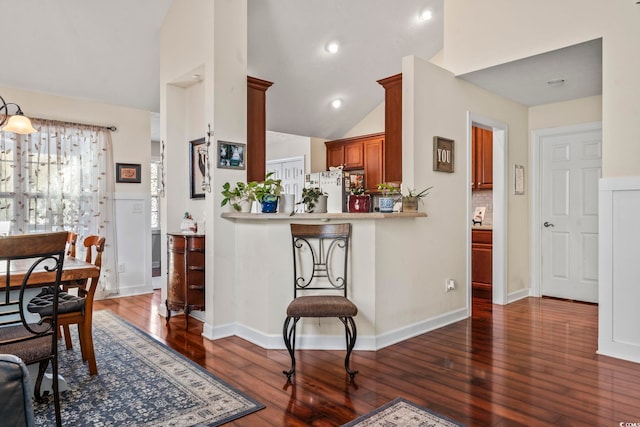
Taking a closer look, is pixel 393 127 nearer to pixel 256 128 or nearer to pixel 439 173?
pixel 439 173

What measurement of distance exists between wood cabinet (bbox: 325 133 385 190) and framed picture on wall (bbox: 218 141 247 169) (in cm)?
313

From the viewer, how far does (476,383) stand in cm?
A: 264

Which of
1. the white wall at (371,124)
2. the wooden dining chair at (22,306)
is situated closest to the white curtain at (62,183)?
the wooden dining chair at (22,306)

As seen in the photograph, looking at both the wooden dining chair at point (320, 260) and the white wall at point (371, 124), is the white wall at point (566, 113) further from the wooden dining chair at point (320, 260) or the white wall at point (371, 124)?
the wooden dining chair at point (320, 260)

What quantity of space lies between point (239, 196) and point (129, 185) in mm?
2562

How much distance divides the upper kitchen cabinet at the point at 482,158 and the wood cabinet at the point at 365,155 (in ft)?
4.74

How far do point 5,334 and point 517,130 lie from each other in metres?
5.38

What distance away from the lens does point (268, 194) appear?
3.47m

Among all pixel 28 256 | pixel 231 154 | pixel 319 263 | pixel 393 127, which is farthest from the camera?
pixel 393 127

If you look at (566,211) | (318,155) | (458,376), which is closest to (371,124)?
(318,155)

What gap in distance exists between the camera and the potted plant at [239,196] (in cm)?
361

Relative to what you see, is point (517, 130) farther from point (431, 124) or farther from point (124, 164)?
point (124, 164)

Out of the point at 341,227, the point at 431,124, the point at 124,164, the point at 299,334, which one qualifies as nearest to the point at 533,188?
the point at 431,124

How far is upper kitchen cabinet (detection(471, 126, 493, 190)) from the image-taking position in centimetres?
540
